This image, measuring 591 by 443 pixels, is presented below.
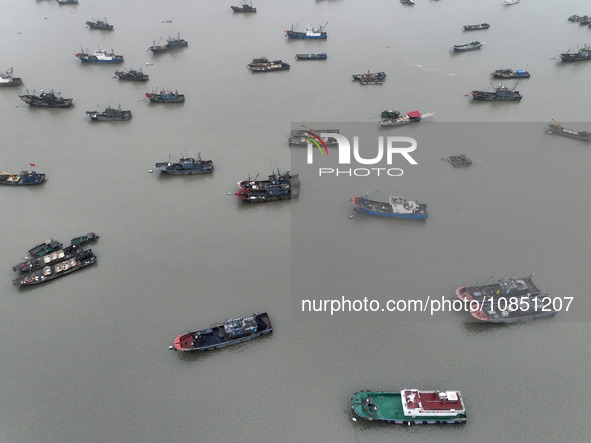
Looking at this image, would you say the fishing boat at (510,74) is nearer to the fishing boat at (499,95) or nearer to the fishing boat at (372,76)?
the fishing boat at (499,95)

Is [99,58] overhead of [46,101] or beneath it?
overhead

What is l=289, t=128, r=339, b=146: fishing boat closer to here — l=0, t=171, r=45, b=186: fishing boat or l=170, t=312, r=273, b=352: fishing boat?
l=170, t=312, r=273, b=352: fishing boat

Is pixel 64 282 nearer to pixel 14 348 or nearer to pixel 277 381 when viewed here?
pixel 14 348

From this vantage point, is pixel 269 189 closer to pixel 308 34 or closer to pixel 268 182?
pixel 268 182

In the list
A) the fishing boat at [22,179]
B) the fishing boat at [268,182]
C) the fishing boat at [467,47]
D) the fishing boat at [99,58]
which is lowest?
the fishing boat at [268,182]

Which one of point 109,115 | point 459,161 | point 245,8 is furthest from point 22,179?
point 245,8

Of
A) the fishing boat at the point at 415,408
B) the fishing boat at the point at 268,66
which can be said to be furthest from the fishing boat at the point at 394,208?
the fishing boat at the point at 268,66

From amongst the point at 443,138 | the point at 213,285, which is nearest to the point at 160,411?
the point at 213,285
